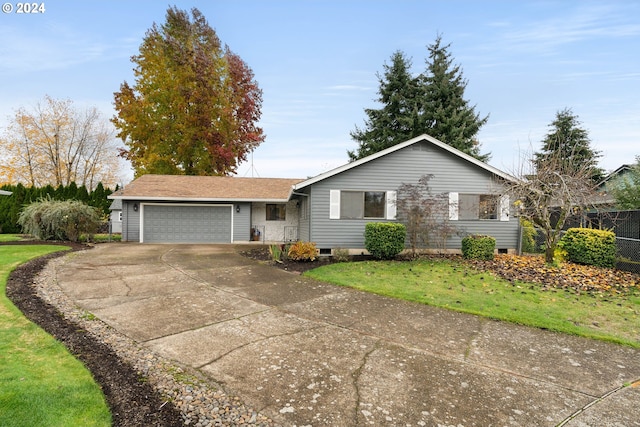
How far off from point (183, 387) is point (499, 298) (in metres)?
6.13

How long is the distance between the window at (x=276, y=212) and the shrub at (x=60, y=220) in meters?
7.79

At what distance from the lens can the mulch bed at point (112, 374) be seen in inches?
103

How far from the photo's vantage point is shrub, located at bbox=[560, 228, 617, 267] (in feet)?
32.3

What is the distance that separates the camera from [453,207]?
1238 centimetres

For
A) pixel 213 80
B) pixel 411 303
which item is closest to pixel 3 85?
pixel 213 80

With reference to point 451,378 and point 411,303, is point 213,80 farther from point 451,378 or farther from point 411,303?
point 451,378

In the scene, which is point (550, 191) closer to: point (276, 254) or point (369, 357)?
point (276, 254)

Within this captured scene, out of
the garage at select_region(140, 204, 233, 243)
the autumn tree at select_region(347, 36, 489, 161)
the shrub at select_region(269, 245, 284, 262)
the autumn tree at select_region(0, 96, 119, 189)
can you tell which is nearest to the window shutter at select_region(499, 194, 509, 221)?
the shrub at select_region(269, 245, 284, 262)

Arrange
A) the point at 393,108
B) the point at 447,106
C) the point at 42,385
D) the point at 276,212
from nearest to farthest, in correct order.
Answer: the point at 42,385, the point at 276,212, the point at 447,106, the point at 393,108

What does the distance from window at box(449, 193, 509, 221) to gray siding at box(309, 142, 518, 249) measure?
7.6 inches

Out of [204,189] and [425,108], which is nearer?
[204,189]

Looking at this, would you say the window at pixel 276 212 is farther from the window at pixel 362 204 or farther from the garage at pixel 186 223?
the window at pixel 362 204

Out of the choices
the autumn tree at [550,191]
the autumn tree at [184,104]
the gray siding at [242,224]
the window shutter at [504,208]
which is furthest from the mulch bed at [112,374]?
the autumn tree at [184,104]

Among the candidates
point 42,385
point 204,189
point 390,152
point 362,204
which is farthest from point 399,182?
point 42,385
